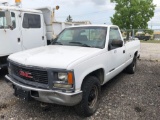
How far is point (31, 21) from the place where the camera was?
723 cm

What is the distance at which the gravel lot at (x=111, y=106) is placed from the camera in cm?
394

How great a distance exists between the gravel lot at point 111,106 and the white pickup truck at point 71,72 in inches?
16.1

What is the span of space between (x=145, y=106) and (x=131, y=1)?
3861 centimetres

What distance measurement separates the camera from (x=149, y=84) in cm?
591

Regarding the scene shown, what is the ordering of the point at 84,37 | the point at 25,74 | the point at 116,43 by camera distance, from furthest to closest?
the point at 84,37
the point at 116,43
the point at 25,74

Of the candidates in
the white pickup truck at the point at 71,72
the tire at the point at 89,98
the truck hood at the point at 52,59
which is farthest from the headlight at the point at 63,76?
the tire at the point at 89,98

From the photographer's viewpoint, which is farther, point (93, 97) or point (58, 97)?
point (93, 97)

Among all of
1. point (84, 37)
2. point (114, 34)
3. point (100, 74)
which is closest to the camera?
point (100, 74)

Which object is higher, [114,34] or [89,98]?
[114,34]

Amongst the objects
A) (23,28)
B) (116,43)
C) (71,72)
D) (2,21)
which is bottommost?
(71,72)

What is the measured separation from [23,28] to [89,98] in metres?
4.09

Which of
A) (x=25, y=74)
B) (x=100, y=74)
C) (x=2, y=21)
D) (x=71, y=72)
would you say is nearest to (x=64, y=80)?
(x=71, y=72)

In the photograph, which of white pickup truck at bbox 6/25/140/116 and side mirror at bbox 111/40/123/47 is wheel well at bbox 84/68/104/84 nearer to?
white pickup truck at bbox 6/25/140/116

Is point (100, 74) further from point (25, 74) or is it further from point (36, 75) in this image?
point (25, 74)
